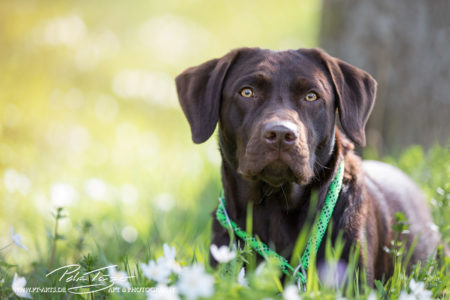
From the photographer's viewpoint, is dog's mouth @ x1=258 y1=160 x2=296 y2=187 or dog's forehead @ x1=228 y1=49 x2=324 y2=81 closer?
dog's mouth @ x1=258 y1=160 x2=296 y2=187

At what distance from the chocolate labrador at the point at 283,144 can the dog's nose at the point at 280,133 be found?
0.01 meters

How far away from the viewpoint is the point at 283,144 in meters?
2.75

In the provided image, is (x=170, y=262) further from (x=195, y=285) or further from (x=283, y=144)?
(x=283, y=144)

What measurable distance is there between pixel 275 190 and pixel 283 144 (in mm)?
481

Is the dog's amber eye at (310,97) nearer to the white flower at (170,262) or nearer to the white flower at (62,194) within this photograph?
the white flower at (170,262)

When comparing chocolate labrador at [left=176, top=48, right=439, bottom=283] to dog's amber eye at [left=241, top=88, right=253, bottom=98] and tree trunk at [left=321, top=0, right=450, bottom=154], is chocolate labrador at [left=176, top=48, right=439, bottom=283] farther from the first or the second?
tree trunk at [left=321, top=0, right=450, bottom=154]

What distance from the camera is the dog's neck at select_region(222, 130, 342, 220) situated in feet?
10.1

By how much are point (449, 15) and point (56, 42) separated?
5.70 m

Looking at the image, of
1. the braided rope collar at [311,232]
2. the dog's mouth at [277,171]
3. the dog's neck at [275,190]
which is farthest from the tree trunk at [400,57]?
the dog's mouth at [277,171]

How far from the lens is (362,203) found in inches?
124

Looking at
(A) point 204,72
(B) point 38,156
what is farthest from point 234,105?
(B) point 38,156

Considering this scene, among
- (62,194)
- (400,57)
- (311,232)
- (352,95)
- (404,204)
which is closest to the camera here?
(311,232)

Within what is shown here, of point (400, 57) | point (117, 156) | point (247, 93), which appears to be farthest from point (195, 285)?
point (117, 156)

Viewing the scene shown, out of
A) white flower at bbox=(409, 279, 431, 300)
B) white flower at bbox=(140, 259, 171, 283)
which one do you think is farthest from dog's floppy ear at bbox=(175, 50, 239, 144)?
white flower at bbox=(409, 279, 431, 300)
